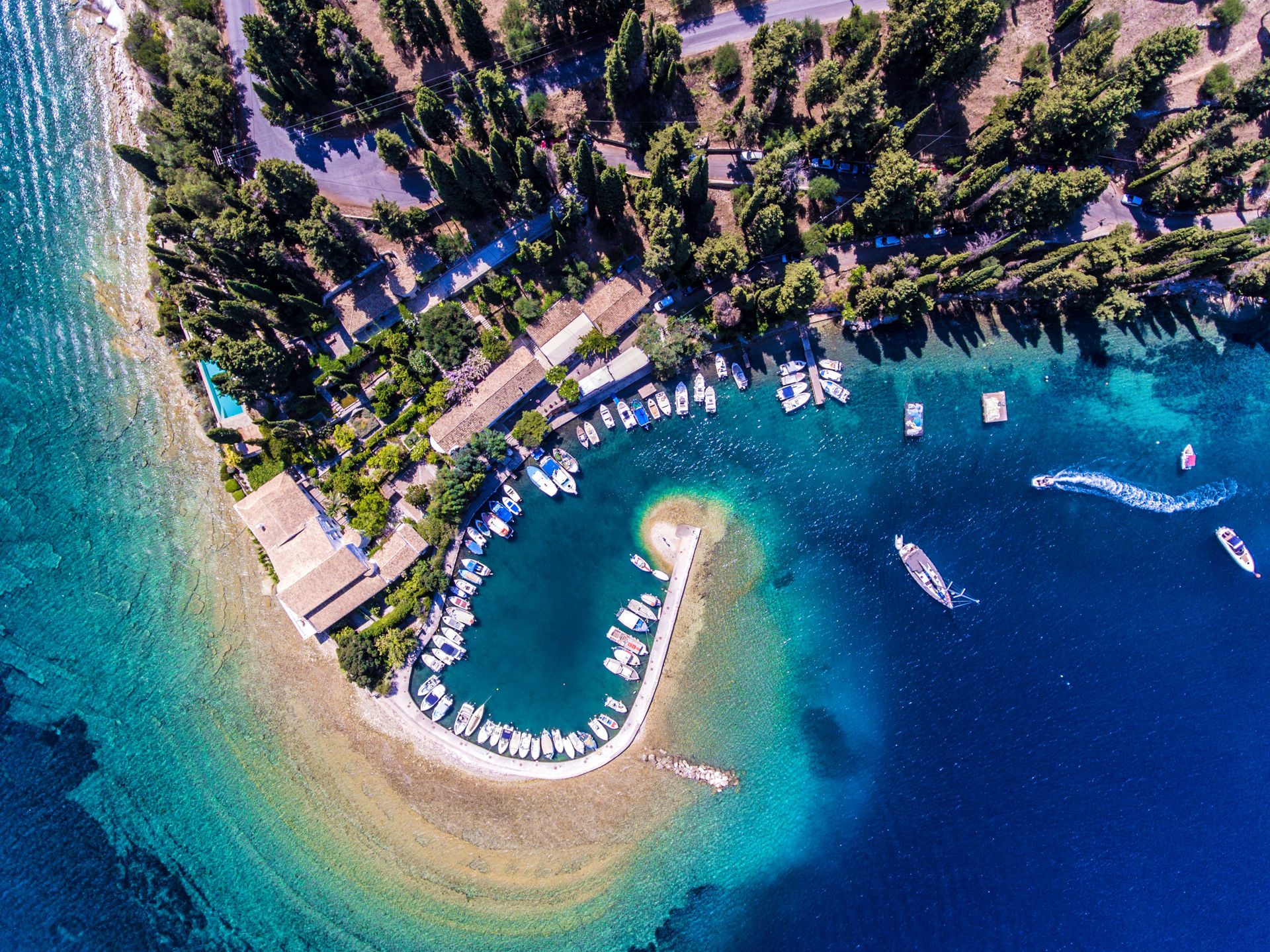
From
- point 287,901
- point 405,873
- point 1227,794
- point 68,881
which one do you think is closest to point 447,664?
point 405,873

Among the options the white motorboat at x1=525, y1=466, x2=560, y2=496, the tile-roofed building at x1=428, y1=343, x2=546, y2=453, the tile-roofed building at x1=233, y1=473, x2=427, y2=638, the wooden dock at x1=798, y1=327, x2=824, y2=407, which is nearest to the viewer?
the tile-roofed building at x1=233, y1=473, x2=427, y2=638

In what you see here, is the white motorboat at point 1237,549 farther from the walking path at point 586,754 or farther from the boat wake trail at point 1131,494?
the walking path at point 586,754

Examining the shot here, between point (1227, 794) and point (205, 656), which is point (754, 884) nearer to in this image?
point (1227, 794)

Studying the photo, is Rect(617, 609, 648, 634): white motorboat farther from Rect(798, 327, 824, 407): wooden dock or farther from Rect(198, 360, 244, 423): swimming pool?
Rect(198, 360, 244, 423): swimming pool

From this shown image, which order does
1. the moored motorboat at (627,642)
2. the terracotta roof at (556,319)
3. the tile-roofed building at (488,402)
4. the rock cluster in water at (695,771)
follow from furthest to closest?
the moored motorboat at (627,642), the rock cluster in water at (695,771), the terracotta roof at (556,319), the tile-roofed building at (488,402)

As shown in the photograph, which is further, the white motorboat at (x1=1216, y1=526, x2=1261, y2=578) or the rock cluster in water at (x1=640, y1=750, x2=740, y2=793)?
the rock cluster in water at (x1=640, y1=750, x2=740, y2=793)

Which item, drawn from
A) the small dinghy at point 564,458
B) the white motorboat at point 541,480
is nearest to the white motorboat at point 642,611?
the white motorboat at point 541,480

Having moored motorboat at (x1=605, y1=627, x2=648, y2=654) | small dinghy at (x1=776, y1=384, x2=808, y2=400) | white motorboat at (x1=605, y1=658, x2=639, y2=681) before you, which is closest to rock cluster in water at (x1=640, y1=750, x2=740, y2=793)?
white motorboat at (x1=605, y1=658, x2=639, y2=681)

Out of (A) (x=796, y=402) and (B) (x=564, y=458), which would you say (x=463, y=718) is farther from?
(A) (x=796, y=402)
